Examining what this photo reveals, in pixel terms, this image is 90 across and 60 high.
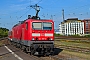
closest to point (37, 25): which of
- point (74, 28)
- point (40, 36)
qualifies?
point (40, 36)

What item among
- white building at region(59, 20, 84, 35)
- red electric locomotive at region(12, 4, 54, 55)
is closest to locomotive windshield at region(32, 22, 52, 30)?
red electric locomotive at region(12, 4, 54, 55)

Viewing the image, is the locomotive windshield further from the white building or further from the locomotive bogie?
the white building

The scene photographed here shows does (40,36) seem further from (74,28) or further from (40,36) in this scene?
(74,28)

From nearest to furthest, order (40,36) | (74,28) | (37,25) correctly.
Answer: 1. (40,36)
2. (37,25)
3. (74,28)

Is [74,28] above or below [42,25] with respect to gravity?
above

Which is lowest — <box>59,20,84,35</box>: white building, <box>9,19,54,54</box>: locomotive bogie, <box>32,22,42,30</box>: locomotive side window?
<box>9,19,54,54</box>: locomotive bogie

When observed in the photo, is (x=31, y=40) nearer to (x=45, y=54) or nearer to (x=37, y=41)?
(x=37, y=41)

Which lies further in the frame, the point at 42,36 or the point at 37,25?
the point at 37,25

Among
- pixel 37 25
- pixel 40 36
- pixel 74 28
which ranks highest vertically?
pixel 74 28

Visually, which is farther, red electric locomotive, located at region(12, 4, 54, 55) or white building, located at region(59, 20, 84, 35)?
white building, located at region(59, 20, 84, 35)

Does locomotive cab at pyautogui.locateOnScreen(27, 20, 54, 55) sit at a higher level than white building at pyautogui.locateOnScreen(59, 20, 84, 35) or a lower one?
lower

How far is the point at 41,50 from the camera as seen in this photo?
767 inches

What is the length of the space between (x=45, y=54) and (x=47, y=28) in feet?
8.45

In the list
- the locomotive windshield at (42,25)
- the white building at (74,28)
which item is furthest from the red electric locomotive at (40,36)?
the white building at (74,28)
